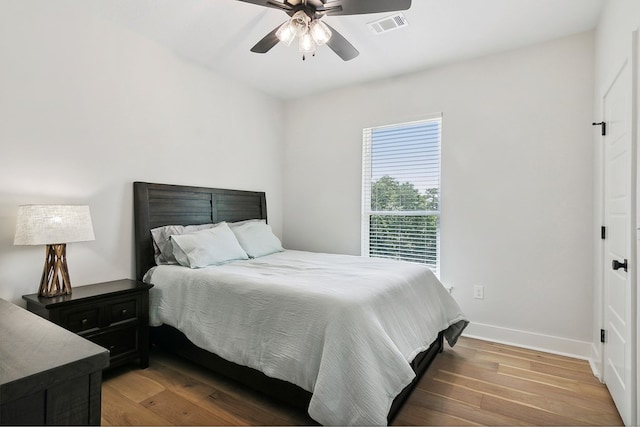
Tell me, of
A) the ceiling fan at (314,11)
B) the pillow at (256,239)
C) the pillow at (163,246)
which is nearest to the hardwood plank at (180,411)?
the pillow at (163,246)

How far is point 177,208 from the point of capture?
10.5 feet

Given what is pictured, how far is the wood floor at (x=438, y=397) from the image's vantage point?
191cm

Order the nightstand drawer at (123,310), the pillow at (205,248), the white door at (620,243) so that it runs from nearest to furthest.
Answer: the white door at (620,243)
the nightstand drawer at (123,310)
the pillow at (205,248)

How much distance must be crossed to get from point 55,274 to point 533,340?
3.85 meters

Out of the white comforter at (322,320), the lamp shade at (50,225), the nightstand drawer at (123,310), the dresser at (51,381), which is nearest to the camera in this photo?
the dresser at (51,381)

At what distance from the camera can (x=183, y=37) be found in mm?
2928

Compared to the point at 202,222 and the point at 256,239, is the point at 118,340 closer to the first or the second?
the point at 202,222

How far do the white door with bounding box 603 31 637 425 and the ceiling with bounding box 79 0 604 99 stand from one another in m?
0.83

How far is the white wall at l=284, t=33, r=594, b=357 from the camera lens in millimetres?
2809

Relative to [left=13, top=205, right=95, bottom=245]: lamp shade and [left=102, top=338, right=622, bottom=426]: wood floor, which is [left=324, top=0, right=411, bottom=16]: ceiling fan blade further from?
[left=102, top=338, right=622, bottom=426]: wood floor

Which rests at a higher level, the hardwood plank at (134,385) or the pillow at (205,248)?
the pillow at (205,248)

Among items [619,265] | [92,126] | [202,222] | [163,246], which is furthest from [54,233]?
[619,265]

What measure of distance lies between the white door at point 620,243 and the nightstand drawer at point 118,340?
10.2ft

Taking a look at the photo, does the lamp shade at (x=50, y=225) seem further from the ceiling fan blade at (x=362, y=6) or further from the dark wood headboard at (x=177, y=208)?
the ceiling fan blade at (x=362, y=6)
